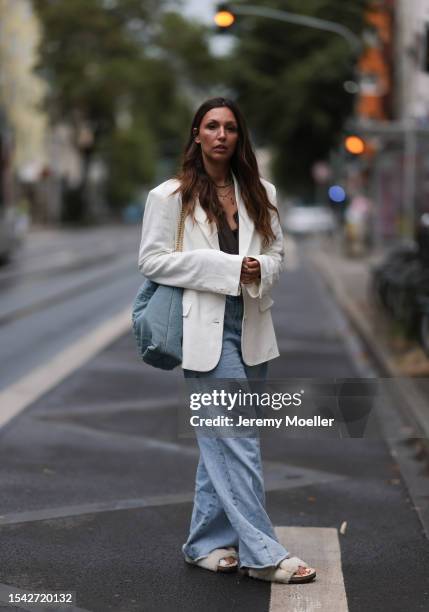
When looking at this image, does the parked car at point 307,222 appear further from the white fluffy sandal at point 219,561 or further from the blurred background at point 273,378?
the white fluffy sandal at point 219,561

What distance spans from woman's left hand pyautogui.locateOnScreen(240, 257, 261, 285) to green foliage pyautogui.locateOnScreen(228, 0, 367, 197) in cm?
3461

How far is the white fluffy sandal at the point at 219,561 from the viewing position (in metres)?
4.47

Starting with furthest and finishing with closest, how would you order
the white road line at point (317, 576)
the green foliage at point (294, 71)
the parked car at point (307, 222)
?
the parked car at point (307, 222)
the green foliage at point (294, 71)
the white road line at point (317, 576)

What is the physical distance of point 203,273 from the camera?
13.8 feet

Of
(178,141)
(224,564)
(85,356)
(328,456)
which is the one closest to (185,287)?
(224,564)

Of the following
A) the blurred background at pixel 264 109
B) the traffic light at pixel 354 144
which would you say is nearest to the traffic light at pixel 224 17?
the blurred background at pixel 264 109

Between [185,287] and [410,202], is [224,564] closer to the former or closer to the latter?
[185,287]

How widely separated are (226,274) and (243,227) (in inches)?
8.9

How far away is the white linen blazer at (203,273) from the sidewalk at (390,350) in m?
2.91

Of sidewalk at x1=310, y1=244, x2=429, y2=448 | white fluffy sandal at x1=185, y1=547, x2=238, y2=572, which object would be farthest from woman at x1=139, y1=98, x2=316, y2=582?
sidewalk at x1=310, y1=244, x2=429, y2=448

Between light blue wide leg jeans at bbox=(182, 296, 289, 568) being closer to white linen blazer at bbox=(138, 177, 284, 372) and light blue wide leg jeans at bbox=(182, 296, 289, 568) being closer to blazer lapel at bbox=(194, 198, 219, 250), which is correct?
white linen blazer at bbox=(138, 177, 284, 372)

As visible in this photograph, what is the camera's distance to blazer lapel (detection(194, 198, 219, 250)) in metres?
4.29

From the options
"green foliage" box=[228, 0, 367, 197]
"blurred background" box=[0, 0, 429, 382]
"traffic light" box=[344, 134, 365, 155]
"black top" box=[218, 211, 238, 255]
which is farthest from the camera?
"green foliage" box=[228, 0, 367, 197]

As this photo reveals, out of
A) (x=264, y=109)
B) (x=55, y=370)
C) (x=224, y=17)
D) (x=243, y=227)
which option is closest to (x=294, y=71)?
(x=264, y=109)
